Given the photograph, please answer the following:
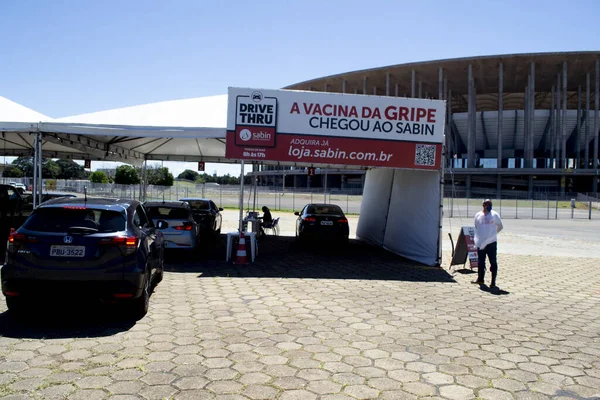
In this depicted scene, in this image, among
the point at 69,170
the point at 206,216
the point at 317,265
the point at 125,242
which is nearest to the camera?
the point at 125,242

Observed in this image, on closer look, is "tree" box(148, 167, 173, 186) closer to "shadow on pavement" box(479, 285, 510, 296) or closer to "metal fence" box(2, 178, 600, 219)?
"metal fence" box(2, 178, 600, 219)

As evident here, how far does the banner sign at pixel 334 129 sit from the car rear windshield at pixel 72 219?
17.9 feet

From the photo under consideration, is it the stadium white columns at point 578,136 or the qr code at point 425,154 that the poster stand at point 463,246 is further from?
the stadium white columns at point 578,136

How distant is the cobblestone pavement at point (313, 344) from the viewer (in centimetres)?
423

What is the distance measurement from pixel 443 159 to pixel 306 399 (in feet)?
28.7

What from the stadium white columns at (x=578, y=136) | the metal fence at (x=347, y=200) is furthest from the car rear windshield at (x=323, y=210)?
the stadium white columns at (x=578, y=136)

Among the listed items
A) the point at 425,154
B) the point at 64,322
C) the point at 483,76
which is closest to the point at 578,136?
the point at 483,76

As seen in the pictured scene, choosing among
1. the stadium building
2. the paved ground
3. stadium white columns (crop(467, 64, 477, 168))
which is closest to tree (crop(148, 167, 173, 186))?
the stadium building

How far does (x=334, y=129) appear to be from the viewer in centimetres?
1137

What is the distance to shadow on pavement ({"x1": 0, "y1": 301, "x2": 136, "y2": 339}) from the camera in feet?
18.1

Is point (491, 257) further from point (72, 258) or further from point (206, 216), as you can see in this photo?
point (206, 216)

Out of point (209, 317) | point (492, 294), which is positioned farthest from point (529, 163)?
point (209, 317)

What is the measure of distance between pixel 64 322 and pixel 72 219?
50.9 inches

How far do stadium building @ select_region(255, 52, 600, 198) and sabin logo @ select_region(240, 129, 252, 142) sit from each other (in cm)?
4388
